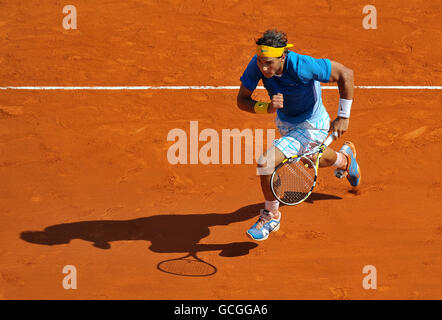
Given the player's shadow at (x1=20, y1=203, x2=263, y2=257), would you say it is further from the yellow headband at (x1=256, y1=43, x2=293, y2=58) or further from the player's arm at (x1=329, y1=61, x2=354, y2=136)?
the yellow headband at (x1=256, y1=43, x2=293, y2=58)

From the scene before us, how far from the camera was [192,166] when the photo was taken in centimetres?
813

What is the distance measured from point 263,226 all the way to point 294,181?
795 mm

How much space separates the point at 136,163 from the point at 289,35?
11.7 ft

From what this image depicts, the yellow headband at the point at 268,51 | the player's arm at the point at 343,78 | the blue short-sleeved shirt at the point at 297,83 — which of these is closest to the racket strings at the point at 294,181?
the blue short-sleeved shirt at the point at 297,83

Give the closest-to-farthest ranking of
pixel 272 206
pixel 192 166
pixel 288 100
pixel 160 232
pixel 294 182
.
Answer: pixel 288 100, pixel 272 206, pixel 160 232, pixel 294 182, pixel 192 166

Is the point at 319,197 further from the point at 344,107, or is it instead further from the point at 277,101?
the point at 277,101

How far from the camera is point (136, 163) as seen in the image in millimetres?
8180

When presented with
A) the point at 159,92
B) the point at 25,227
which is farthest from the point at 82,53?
the point at 25,227

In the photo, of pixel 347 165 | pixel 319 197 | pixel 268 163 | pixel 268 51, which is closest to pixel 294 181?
pixel 319 197

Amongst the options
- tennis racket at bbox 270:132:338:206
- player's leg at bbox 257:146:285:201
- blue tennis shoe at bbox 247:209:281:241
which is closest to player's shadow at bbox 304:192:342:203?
tennis racket at bbox 270:132:338:206

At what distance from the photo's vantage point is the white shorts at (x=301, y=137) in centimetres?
637

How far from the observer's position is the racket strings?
23.2 feet

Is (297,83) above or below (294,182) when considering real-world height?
above

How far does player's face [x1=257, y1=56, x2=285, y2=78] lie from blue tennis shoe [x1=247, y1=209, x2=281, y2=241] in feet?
4.89
